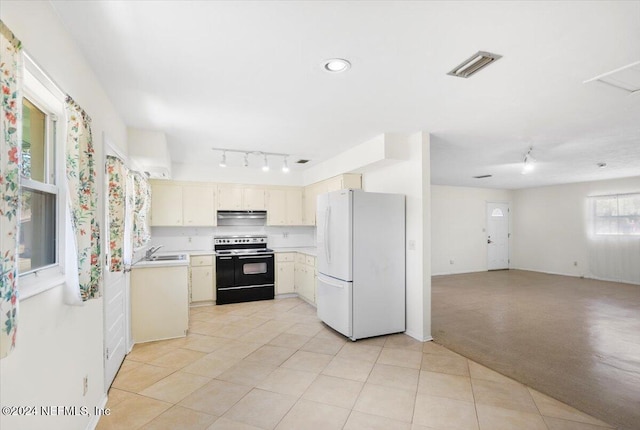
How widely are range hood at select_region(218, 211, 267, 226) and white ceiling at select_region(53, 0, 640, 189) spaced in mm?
1982

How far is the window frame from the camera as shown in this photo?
1501mm

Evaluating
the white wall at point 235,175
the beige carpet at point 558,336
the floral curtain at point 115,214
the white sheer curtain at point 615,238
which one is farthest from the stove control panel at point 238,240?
the white sheer curtain at point 615,238

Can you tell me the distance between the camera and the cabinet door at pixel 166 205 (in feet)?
17.6

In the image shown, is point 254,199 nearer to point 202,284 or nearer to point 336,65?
point 202,284

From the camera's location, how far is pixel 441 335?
3896 mm

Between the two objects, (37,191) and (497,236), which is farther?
(497,236)

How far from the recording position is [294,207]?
6.38m

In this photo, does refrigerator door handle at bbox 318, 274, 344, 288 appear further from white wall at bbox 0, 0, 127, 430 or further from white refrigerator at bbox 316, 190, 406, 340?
white wall at bbox 0, 0, 127, 430

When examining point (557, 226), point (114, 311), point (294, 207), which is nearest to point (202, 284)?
point (294, 207)

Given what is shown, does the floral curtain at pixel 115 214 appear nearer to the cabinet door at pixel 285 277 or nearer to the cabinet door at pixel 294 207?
the cabinet door at pixel 285 277

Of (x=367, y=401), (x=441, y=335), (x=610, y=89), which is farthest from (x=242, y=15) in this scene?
(x=441, y=335)

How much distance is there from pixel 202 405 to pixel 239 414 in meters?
0.34

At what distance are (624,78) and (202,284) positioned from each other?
570 centimetres

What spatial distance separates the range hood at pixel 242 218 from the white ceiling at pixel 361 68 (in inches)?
78.0
